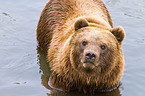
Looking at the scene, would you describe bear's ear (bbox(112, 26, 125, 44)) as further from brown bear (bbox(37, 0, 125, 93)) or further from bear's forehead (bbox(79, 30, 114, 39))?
bear's forehead (bbox(79, 30, 114, 39))

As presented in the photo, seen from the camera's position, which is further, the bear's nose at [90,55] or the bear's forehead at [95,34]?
the bear's forehead at [95,34]

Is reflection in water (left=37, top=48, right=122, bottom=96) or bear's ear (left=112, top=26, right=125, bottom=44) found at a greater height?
bear's ear (left=112, top=26, right=125, bottom=44)

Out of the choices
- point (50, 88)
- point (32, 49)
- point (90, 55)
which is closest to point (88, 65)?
point (90, 55)

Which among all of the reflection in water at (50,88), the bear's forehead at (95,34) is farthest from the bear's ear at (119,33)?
the reflection in water at (50,88)

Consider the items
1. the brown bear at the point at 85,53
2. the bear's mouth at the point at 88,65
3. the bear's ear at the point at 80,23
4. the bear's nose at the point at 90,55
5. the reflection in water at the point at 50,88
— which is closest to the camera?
the bear's nose at the point at 90,55

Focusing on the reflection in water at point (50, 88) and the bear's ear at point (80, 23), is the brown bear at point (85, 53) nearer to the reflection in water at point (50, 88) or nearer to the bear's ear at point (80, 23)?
the bear's ear at point (80, 23)

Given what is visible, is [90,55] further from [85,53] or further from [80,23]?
[80,23]

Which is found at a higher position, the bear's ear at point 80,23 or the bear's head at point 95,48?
the bear's ear at point 80,23

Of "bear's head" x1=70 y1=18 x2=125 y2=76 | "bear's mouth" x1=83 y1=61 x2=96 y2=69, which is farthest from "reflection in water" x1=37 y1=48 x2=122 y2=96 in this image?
"bear's mouth" x1=83 y1=61 x2=96 y2=69

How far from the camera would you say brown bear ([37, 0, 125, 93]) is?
6.72 metres

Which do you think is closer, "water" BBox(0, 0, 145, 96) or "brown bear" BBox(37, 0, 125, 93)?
"brown bear" BBox(37, 0, 125, 93)

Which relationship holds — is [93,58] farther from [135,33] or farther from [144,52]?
[135,33]

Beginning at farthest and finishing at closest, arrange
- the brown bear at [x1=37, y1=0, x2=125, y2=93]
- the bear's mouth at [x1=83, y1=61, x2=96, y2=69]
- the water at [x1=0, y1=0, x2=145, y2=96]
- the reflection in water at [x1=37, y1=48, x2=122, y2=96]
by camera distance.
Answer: the water at [x1=0, y1=0, x2=145, y2=96] < the reflection in water at [x1=37, y1=48, x2=122, y2=96] < the brown bear at [x1=37, y1=0, x2=125, y2=93] < the bear's mouth at [x1=83, y1=61, x2=96, y2=69]

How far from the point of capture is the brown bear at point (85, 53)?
6.72m
